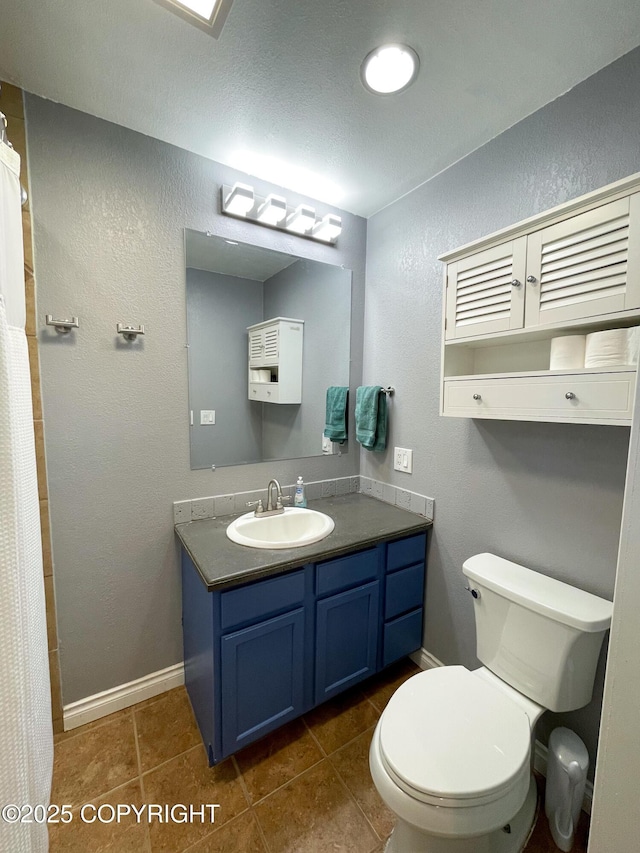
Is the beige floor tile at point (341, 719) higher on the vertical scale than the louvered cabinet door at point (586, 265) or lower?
lower

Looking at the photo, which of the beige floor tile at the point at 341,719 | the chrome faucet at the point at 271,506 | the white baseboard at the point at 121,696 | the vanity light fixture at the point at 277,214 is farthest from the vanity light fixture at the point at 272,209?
the beige floor tile at the point at 341,719

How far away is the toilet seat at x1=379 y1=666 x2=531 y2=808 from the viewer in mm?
875

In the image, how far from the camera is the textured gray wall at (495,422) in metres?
1.12

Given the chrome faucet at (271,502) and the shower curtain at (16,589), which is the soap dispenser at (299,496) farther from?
the shower curtain at (16,589)

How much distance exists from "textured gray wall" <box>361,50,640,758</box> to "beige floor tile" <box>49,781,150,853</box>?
1335 millimetres

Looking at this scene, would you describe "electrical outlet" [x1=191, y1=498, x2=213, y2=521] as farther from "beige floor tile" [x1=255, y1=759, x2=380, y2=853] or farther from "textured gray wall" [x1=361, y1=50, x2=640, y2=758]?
"beige floor tile" [x1=255, y1=759, x2=380, y2=853]

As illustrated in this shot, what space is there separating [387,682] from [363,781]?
1.56ft

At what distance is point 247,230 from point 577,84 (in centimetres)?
132

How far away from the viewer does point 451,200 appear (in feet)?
5.13

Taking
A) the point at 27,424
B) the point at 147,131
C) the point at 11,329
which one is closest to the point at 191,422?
the point at 27,424

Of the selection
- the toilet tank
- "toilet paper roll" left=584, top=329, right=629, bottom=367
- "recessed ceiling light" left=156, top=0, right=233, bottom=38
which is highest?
"recessed ceiling light" left=156, top=0, right=233, bottom=38

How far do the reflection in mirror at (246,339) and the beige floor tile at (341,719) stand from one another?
1.18 meters

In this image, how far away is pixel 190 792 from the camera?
1239mm

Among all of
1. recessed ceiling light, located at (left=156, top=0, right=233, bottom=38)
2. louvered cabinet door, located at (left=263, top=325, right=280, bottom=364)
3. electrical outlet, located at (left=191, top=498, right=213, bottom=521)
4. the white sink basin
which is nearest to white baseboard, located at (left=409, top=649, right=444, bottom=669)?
the white sink basin
